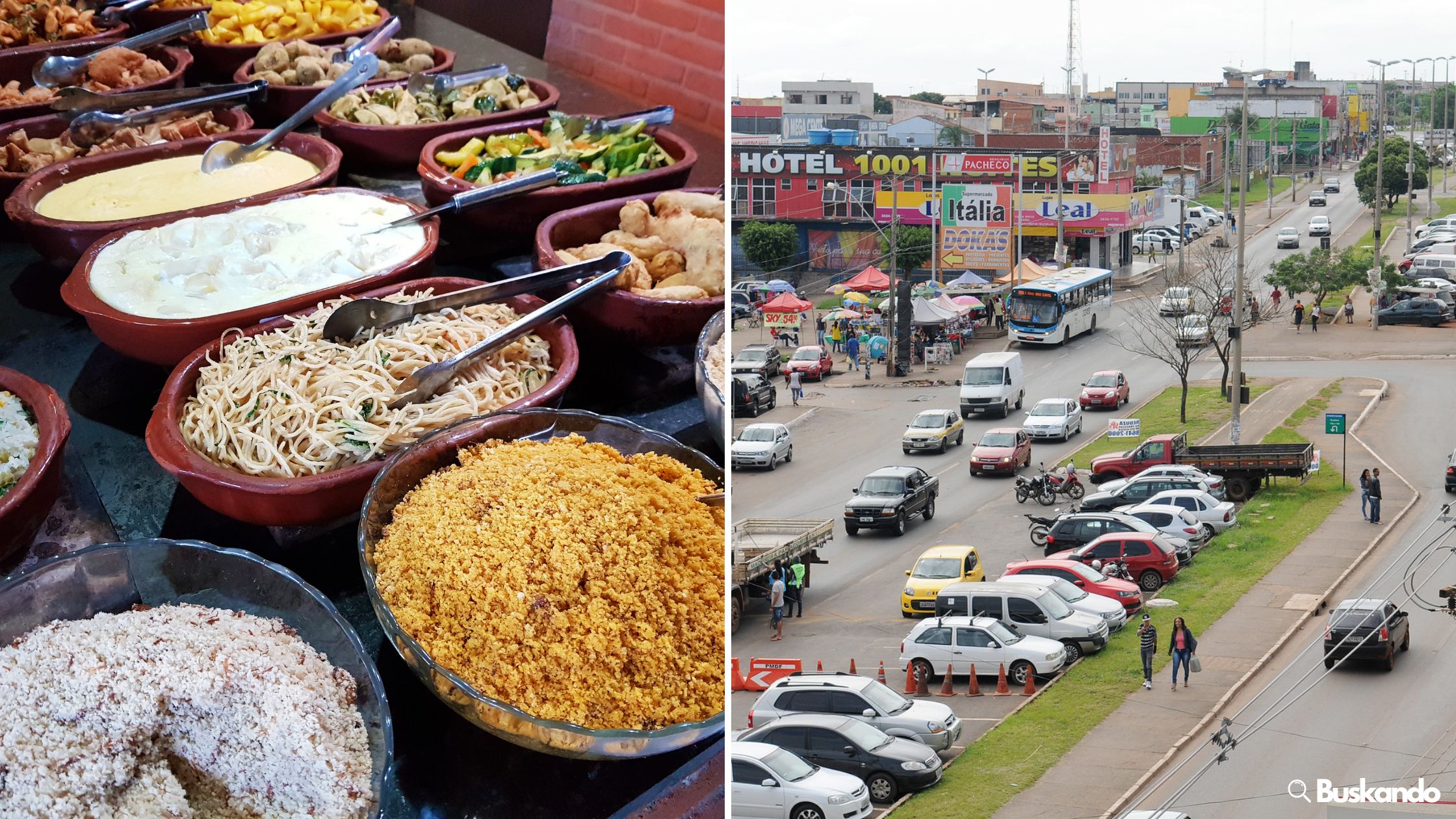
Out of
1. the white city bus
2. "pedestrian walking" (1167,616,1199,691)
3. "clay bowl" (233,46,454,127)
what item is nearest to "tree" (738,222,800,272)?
the white city bus

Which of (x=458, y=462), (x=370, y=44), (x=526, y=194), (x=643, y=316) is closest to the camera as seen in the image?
(x=458, y=462)

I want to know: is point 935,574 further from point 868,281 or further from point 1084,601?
point 868,281

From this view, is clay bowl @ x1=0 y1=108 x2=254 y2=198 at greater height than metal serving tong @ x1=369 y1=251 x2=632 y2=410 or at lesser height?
greater

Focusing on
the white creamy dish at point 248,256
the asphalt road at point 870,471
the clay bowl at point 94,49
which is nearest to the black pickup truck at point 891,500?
the asphalt road at point 870,471

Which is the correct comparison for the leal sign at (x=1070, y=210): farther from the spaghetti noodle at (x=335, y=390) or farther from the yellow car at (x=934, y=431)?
the spaghetti noodle at (x=335, y=390)

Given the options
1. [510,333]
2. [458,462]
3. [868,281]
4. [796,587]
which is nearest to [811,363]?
[868,281]

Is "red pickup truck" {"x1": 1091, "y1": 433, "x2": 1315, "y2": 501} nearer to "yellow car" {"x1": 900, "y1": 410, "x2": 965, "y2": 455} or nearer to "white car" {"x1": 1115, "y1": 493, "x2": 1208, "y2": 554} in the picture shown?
"white car" {"x1": 1115, "y1": 493, "x2": 1208, "y2": 554}

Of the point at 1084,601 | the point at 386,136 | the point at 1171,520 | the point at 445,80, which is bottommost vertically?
the point at 1084,601
